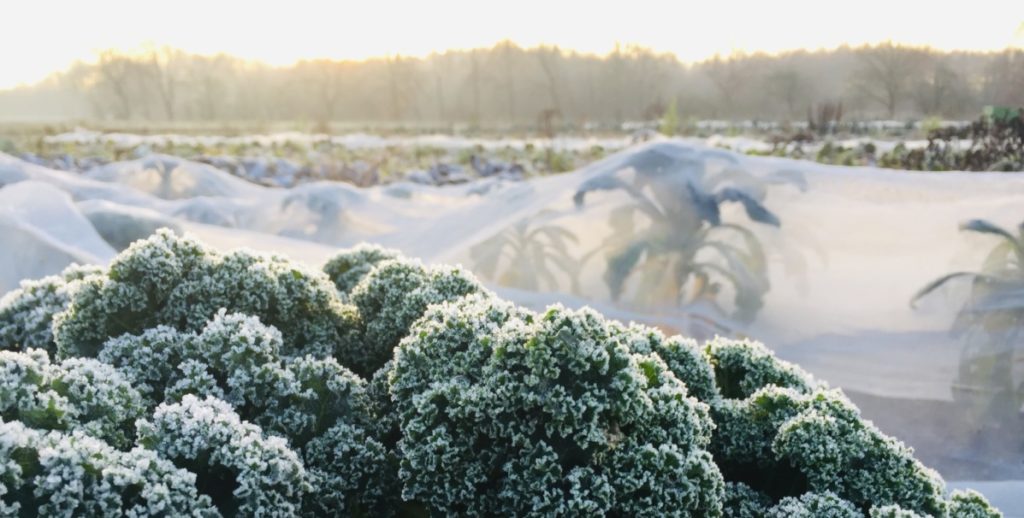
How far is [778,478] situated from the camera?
1794 mm

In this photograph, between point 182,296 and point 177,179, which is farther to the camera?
point 177,179

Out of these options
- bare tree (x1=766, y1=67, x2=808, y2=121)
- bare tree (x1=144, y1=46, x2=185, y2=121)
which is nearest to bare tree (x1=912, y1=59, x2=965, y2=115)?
bare tree (x1=766, y1=67, x2=808, y2=121)

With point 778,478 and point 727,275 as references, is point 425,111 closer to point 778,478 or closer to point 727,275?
point 727,275

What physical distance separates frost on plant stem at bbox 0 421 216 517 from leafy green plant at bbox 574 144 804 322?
2880 millimetres

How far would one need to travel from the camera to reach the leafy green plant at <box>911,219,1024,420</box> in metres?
3.21

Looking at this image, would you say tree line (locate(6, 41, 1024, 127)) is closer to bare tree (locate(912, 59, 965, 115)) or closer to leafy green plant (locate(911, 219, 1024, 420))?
bare tree (locate(912, 59, 965, 115))

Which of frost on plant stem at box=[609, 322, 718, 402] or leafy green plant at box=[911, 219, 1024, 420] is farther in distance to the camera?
leafy green plant at box=[911, 219, 1024, 420]

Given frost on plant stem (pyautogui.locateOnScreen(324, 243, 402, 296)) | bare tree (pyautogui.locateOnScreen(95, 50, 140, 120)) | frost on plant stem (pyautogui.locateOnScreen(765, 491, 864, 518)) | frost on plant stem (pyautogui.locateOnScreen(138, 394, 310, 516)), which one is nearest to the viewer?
frost on plant stem (pyautogui.locateOnScreen(138, 394, 310, 516))

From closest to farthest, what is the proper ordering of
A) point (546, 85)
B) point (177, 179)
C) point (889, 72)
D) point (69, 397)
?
point (69, 397) → point (177, 179) → point (889, 72) → point (546, 85)

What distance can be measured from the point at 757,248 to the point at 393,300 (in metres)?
2.16

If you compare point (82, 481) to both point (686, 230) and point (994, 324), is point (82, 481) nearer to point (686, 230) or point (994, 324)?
point (686, 230)

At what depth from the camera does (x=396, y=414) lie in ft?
5.95

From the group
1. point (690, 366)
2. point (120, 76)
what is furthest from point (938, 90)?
point (120, 76)

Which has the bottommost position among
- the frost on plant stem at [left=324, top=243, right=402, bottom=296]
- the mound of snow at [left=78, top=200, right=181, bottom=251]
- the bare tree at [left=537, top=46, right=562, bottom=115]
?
the mound of snow at [left=78, top=200, right=181, bottom=251]
